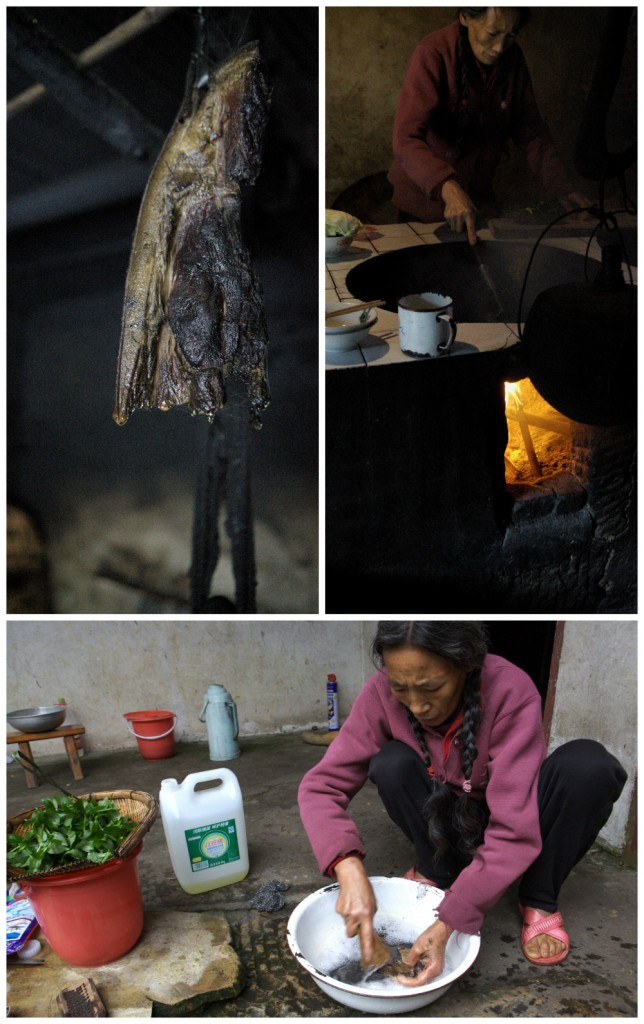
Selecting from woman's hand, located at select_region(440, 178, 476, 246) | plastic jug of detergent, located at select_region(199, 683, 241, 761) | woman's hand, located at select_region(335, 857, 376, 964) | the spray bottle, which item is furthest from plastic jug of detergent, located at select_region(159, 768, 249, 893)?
woman's hand, located at select_region(440, 178, 476, 246)

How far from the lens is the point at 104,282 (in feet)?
7.79

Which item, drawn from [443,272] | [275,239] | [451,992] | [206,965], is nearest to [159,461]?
[275,239]

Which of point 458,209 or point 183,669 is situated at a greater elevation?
point 458,209

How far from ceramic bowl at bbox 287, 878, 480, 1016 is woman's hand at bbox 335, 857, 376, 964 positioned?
0.09 m

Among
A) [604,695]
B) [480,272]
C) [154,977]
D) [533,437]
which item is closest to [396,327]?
[480,272]

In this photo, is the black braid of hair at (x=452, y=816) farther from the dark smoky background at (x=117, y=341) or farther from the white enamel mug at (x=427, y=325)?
the white enamel mug at (x=427, y=325)

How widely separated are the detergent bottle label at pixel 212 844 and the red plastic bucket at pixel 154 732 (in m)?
1.25

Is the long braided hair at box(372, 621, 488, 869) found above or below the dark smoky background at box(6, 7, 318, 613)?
below

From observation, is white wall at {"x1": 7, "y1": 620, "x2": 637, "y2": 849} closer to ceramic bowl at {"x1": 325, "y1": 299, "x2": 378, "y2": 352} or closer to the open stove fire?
the open stove fire

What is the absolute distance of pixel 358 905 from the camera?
164 cm

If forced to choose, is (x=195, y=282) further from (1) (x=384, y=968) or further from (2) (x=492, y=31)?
(1) (x=384, y=968)

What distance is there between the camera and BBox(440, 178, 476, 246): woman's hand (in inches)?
89.4

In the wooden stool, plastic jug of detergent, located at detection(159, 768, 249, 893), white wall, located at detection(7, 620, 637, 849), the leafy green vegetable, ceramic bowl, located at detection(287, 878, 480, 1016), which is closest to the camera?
ceramic bowl, located at detection(287, 878, 480, 1016)

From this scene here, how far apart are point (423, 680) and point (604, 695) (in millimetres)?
965
